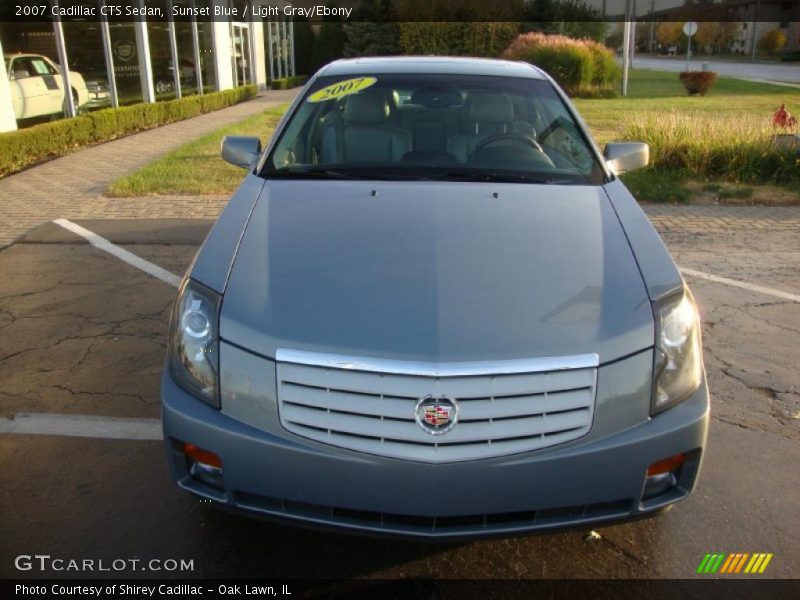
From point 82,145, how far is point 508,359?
12.6m

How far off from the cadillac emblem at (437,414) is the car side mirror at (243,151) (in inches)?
92.0

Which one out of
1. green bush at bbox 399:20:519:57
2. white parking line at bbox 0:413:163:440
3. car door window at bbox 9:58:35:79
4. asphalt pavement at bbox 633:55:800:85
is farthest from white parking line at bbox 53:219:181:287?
asphalt pavement at bbox 633:55:800:85

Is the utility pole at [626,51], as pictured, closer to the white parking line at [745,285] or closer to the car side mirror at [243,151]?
the white parking line at [745,285]

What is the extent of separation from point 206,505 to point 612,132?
506 inches

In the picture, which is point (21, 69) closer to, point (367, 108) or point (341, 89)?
point (341, 89)

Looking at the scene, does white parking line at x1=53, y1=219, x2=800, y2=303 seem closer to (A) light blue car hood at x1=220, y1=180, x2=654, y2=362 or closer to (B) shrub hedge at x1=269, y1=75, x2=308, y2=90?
(A) light blue car hood at x1=220, y1=180, x2=654, y2=362

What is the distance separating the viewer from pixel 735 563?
2447mm

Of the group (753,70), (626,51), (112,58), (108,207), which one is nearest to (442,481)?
(108,207)

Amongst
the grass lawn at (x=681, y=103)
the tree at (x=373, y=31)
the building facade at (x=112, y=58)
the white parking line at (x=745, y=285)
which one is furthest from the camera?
the tree at (x=373, y=31)

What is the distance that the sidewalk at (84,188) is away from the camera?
7570 mm

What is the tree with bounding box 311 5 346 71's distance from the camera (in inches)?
1523

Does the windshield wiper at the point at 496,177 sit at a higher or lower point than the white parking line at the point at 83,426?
higher

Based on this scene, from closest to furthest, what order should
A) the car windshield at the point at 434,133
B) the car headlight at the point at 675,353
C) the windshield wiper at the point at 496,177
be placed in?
the car headlight at the point at 675,353 → the windshield wiper at the point at 496,177 → the car windshield at the point at 434,133

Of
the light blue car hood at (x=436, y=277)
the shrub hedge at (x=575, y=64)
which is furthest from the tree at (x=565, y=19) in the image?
the light blue car hood at (x=436, y=277)
